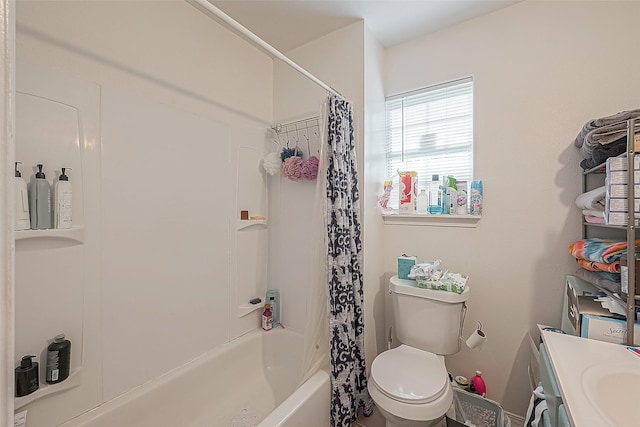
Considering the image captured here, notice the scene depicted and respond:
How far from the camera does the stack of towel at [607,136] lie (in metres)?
1.05

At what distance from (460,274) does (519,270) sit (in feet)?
1.02

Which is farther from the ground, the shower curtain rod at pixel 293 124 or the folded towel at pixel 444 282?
the shower curtain rod at pixel 293 124

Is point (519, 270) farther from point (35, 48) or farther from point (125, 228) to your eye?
point (35, 48)

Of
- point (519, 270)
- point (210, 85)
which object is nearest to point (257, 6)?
point (210, 85)

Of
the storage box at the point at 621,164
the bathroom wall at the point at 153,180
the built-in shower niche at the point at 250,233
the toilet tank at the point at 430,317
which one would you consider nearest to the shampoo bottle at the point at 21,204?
the bathroom wall at the point at 153,180

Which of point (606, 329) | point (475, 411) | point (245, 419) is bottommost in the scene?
point (245, 419)

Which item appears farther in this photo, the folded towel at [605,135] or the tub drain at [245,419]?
the tub drain at [245,419]

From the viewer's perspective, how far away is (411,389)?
125cm

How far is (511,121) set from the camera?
5.23 feet

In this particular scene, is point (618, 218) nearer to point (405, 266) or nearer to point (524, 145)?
point (524, 145)

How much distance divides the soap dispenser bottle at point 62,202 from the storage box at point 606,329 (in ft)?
7.06

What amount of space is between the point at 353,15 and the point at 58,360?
2310mm

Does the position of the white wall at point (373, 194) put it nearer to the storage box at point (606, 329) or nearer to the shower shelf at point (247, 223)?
the shower shelf at point (247, 223)

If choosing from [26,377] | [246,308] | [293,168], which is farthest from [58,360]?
[293,168]
